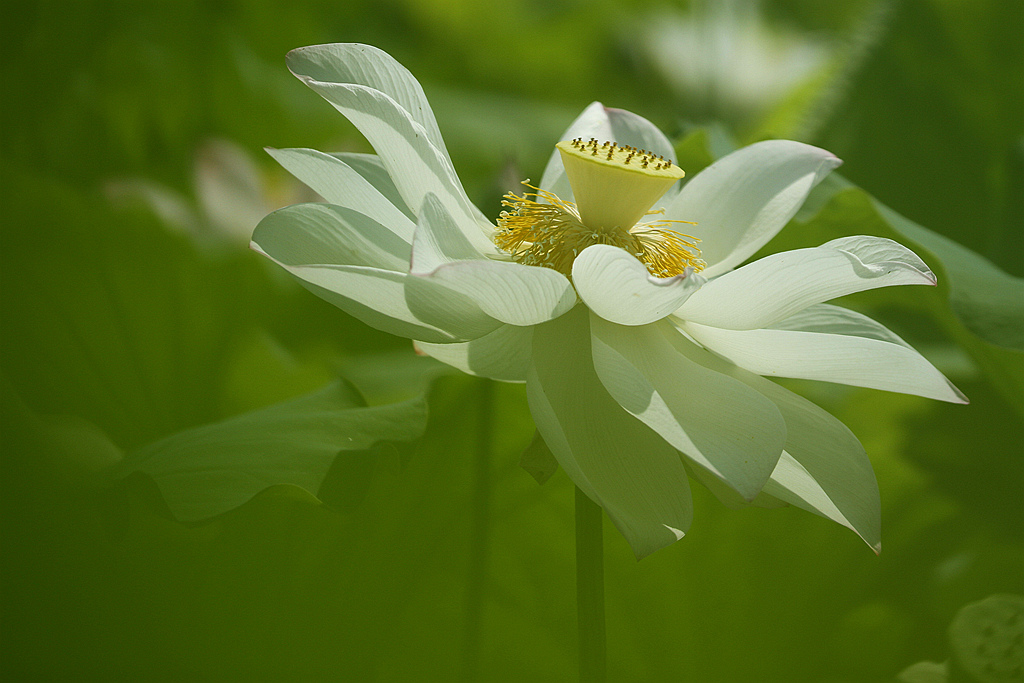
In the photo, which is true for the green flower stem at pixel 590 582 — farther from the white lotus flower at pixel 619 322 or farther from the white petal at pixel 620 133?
the white petal at pixel 620 133

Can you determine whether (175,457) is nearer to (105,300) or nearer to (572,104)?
(105,300)

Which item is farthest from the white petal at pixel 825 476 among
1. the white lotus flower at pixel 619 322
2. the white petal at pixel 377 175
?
the white petal at pixel 377 175

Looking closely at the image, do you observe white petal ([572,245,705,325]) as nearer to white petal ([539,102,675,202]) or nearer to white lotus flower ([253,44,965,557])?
white lotus flower ([253,44,965,557])


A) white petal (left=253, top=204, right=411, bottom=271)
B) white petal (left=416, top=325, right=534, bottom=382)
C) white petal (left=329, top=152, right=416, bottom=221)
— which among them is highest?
white petal (left=253, top=204, right=411, bottom=271)

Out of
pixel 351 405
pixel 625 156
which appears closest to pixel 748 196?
pixel 625 156

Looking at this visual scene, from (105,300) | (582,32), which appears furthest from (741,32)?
(105,300)

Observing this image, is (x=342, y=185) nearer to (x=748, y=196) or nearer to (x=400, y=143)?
(x=400, y=143)

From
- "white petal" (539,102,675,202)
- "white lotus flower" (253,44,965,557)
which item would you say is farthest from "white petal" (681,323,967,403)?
"white petal" (539,102,675,202)
